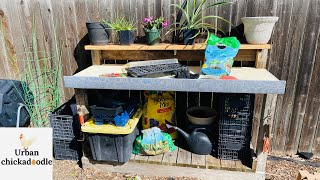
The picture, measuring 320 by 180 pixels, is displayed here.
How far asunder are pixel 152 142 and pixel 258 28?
4.48 ft

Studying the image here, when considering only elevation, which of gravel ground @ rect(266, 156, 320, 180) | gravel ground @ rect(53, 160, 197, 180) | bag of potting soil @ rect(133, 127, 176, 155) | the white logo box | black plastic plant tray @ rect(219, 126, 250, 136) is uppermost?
the white logo box

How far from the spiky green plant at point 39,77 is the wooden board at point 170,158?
144 cm

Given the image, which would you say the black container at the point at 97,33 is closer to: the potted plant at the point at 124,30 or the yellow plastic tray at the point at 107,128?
the potted plant at the point at 124,30

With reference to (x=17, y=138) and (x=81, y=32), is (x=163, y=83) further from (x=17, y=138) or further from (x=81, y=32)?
(x=81, y=32)

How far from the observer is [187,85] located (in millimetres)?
1887

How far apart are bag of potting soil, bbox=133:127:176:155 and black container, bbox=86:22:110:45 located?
3.16ft

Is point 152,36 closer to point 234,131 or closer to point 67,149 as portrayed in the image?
point 234,131

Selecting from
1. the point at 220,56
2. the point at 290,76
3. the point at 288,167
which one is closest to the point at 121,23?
the point at 220,56

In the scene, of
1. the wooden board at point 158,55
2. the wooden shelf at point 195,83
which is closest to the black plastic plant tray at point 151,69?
the wooden shelf at point 195,83

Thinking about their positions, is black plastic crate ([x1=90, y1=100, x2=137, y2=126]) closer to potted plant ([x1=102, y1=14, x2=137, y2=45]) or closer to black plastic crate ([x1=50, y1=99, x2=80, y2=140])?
black plastic crate ([x1=50, y1=99, x2=80, y2=140])

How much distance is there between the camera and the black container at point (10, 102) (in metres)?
2.45

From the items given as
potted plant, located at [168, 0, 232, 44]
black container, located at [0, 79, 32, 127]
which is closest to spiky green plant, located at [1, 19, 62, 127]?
black container, located at [0, 79, 32, 127]

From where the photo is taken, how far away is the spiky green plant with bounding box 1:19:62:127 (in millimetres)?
2748

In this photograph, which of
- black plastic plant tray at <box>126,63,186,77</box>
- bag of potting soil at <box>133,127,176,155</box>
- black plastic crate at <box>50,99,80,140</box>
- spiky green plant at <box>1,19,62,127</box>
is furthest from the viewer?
spiky green plant at <box>1,19,62,127</box>
